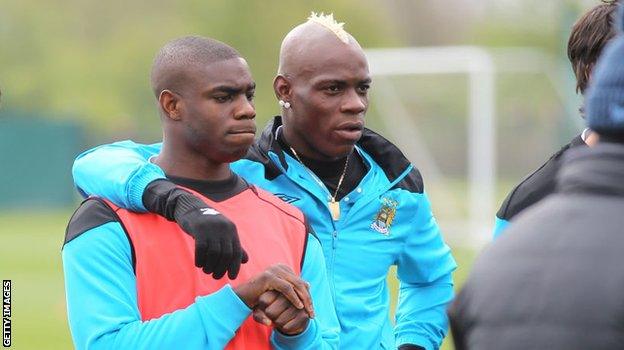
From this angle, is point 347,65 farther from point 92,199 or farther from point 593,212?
point 593,212

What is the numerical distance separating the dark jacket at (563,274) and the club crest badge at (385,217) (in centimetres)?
211

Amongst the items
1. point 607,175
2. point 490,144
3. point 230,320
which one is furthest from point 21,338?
point 490,144

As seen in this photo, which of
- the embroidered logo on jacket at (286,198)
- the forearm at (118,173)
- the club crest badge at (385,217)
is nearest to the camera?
the forearm at (118,173)

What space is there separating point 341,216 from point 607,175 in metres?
2.22

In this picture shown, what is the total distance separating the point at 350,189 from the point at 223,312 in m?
1.21

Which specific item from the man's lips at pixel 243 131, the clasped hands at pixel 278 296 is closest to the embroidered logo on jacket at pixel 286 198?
the man's lips at pixel 243 131

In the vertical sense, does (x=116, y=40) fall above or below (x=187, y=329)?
below

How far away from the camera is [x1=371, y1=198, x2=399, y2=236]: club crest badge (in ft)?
15.3

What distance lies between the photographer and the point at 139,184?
3.78m

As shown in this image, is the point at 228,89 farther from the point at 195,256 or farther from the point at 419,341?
the point at 419,341

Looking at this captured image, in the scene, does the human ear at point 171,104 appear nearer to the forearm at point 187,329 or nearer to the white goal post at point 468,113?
the forearm at point 187,329

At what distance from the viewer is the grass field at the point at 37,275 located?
1287 cm

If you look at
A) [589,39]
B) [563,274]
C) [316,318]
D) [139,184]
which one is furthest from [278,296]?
[589,39]

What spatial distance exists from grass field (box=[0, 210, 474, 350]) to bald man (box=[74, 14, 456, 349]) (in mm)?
5410
